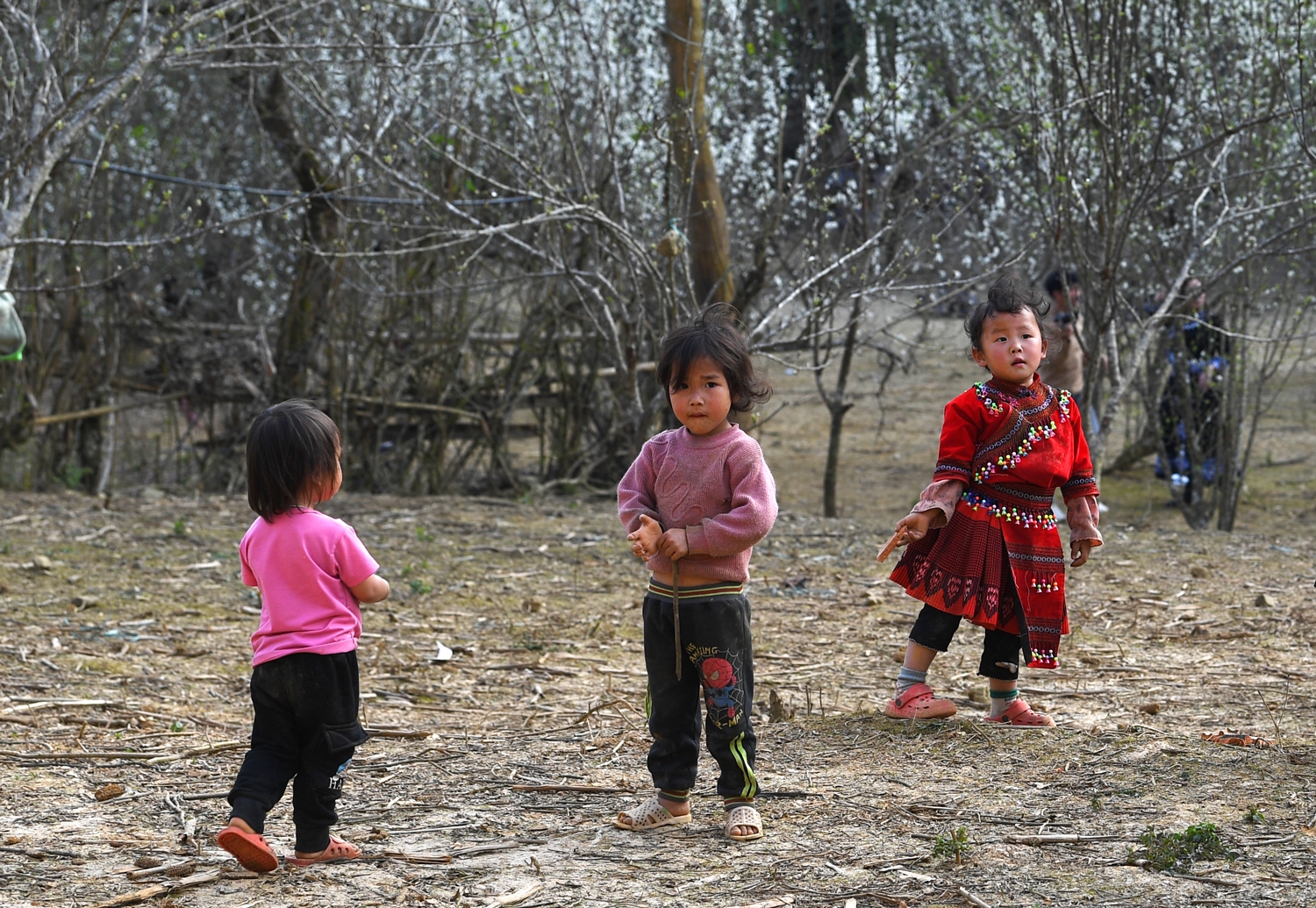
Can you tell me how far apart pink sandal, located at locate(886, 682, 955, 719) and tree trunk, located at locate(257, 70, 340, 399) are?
23.7ft

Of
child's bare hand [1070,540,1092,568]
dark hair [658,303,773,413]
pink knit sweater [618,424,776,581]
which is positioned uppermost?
dark hair [658,303,773,413]

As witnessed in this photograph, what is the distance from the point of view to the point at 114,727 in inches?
167

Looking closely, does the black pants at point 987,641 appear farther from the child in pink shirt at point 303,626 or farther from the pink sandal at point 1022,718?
the child in pink shirt at point 303,626

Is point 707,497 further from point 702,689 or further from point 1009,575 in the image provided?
point 1009,575

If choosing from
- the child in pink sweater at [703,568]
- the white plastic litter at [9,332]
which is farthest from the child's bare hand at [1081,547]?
the white plastic litter at [9,332]

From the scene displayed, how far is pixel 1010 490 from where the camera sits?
398 cm

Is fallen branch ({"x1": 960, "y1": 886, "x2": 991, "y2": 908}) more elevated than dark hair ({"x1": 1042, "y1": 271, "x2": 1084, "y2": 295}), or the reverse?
dark hair ({"x1": 1042, "y1": 271, "x2": 1084, "y2": 295})

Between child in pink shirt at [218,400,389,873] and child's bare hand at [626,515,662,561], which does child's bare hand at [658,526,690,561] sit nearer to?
child's bare hand at [626,515,662,561]

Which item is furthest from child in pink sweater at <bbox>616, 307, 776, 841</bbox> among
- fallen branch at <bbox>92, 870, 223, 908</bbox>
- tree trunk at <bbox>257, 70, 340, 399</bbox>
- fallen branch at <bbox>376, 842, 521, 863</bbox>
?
tree trunk at <bbox>257, 70, 340, 399</bbox>

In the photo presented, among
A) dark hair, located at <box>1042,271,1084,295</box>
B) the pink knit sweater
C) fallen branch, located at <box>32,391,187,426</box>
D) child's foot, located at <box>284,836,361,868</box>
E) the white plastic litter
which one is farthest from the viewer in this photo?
fallen branch, located at <box>32,391,187,426</box>

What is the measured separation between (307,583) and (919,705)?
2086mm

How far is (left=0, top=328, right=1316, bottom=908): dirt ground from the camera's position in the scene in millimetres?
2885

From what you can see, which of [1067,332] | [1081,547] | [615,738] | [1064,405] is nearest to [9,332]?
[615,738]

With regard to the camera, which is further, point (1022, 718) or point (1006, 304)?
point (1022, 718)
